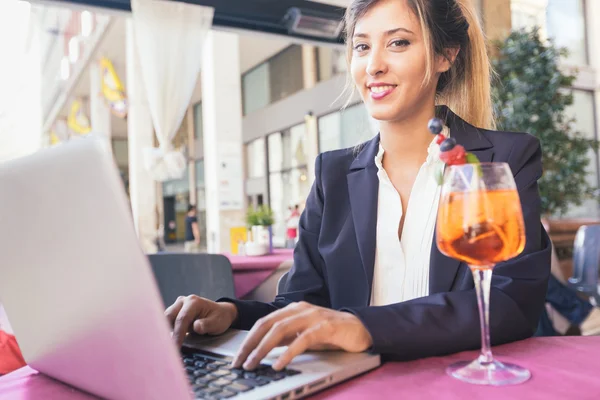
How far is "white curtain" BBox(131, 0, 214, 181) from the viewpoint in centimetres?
489

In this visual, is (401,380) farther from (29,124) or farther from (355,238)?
(29,124)

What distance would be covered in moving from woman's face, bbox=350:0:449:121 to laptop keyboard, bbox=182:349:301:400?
2.24ft

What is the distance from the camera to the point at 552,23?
800 cm

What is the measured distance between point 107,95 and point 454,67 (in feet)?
33.1

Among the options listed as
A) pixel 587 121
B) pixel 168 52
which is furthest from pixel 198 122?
pixel 168 52

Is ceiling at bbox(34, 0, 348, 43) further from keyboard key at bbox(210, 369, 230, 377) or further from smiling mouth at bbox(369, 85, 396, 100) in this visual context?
keyboard key at bbox(210, 369, 230, 377)

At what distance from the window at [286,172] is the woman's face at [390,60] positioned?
10.2 meters

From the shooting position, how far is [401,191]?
1242 mm

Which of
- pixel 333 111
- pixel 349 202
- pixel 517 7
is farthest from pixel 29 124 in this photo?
pixel 349 202

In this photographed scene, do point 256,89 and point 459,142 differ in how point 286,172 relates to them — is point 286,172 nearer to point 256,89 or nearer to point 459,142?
point 256,89

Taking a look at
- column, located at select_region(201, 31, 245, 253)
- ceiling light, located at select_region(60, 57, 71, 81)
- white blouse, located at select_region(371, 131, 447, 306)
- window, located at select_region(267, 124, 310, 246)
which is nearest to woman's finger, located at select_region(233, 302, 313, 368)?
white blouse, located at select_region(371, 131, 447, 306)

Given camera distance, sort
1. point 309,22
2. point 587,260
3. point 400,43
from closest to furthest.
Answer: point 400,43, point 587,260, point 309,22

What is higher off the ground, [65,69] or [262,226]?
[65,69]

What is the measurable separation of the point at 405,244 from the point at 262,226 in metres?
2.38
